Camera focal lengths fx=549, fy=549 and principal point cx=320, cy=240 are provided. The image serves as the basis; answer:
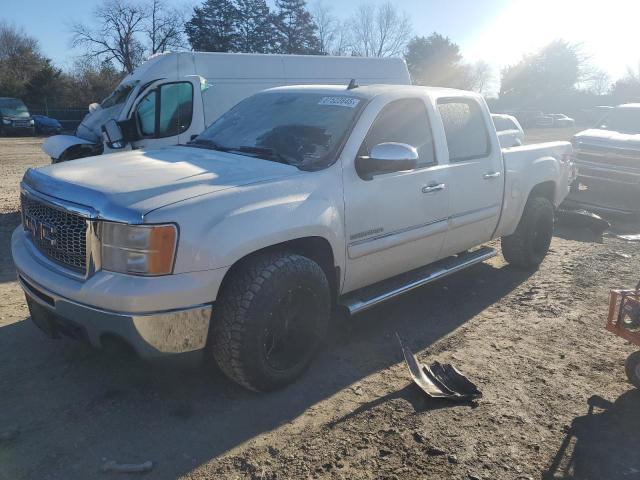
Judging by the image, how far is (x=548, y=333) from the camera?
4.49 m

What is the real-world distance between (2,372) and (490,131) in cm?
443

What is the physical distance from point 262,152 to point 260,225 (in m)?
0.94

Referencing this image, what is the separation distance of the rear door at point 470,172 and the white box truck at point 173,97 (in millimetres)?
5259

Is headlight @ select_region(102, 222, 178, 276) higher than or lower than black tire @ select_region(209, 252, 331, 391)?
higher

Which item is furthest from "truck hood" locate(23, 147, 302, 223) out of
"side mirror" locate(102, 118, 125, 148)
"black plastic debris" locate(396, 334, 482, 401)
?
"side mirror" locate(102, 118, 125, 148)

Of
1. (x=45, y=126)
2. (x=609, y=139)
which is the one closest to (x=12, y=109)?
(x=45, y=126)

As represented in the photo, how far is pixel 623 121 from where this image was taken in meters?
11.2

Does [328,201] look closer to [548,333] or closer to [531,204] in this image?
[548,333]

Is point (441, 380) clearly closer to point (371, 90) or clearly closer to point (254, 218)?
point (254, 218)

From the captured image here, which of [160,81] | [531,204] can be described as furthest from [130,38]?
[531,204]

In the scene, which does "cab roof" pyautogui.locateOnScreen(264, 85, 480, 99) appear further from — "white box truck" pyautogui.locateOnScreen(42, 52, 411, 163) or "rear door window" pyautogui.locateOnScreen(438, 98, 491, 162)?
"white box truck" pyautogui.locateOnScreen(42, 52, 411, 163)

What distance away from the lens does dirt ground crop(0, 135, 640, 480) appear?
9.11 ft

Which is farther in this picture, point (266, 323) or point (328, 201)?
point (328, 201)

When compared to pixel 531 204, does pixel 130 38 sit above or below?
above
